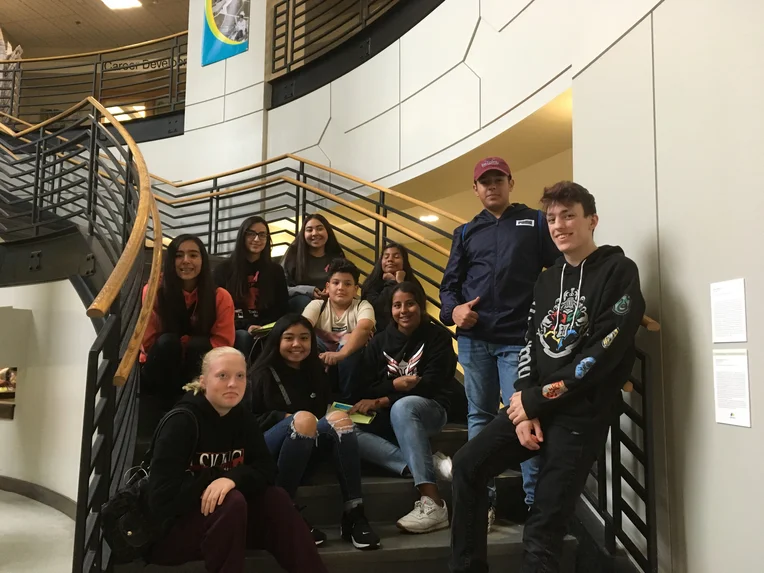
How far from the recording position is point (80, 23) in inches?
401

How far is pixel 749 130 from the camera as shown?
5.95 ft

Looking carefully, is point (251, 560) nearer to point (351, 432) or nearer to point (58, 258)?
point (351, 432)

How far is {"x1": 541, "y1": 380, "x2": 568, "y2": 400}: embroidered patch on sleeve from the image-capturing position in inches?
75.5

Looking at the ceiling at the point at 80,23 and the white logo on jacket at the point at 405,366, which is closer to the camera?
the white logo on jacket at the point at 405,366

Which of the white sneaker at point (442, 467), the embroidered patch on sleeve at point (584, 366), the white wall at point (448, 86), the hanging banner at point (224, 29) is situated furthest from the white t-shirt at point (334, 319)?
the hanging banner at point (224, 29)

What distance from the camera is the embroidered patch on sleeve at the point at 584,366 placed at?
6.17 ft

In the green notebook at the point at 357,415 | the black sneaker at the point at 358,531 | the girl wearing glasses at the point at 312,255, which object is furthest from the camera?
the girl wearing glasses at the point at 312,255

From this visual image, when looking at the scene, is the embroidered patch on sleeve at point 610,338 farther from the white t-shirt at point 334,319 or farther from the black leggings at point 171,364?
the black leggings at point 171,364

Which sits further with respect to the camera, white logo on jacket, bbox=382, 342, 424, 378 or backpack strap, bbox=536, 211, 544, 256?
white logo on jacket, bbox=382, 342, 424, 378

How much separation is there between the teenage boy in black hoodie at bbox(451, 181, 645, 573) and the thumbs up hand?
400 mm

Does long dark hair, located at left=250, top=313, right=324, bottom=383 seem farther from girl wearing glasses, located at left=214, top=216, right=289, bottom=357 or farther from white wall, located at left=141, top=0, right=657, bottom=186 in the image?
white wall, located at left=141, top=0, right=657, bottom=186

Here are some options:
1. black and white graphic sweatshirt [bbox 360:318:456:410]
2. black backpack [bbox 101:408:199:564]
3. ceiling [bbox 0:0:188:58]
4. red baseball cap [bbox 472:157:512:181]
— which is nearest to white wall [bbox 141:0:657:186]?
red baseball cap [bbox 472:157:512:181]

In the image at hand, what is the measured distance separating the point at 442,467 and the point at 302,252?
2.05m

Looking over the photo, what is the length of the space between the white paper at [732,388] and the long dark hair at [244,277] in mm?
2438
